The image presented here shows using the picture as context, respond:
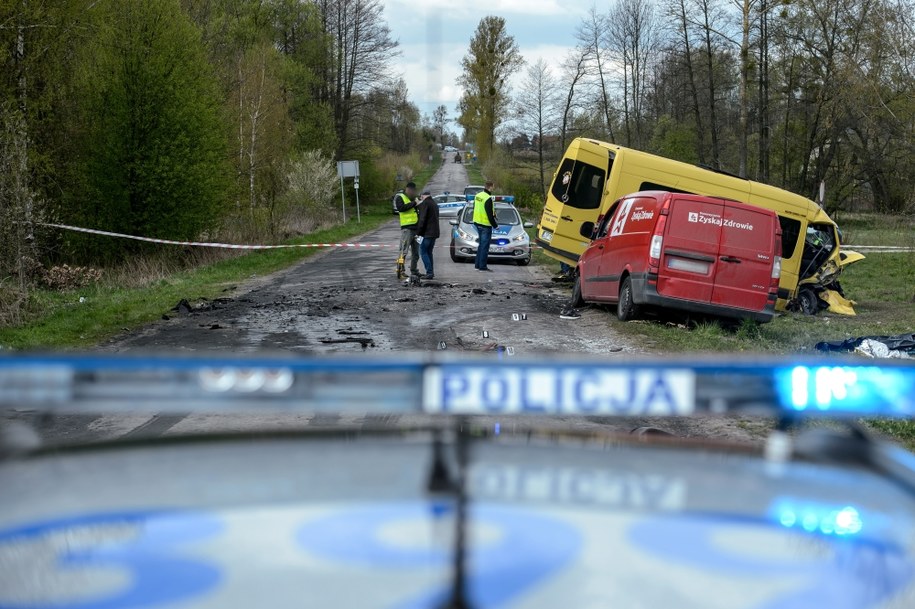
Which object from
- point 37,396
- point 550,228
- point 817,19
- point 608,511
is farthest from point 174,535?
point 817,19

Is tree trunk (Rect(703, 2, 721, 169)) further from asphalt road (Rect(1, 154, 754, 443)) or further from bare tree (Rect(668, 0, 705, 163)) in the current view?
asphalt road (Rect(1, 154, 754, 443))

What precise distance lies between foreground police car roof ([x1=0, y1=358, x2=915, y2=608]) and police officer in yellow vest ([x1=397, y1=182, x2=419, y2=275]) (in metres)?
17.6

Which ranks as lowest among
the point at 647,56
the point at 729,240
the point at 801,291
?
the point at 801,291

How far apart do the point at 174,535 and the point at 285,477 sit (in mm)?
257

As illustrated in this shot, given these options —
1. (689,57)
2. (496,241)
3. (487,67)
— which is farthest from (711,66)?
(487,67)

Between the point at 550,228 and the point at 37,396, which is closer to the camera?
the point at 37,396

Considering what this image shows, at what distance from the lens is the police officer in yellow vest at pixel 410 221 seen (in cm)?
1956

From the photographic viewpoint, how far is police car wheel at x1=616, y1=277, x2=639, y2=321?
13.4 meters

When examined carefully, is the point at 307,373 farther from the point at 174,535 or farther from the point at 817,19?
the point at 817,19

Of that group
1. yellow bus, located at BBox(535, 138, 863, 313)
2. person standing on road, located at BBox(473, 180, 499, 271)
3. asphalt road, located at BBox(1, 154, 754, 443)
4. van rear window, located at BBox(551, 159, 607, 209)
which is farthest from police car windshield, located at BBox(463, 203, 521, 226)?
asphalt road, located at BBox(1, 154, 754, 443)

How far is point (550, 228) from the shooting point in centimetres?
2164

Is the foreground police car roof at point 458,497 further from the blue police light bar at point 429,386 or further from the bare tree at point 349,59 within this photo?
the bare tree at point 349,59

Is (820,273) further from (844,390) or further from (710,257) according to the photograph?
(844,390)

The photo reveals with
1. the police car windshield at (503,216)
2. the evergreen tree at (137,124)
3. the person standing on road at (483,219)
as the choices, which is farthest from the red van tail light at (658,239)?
the evergreen tree at (137,124)
